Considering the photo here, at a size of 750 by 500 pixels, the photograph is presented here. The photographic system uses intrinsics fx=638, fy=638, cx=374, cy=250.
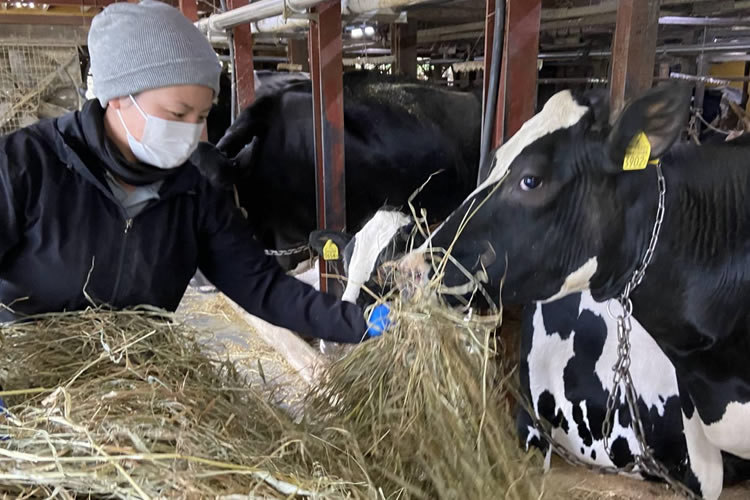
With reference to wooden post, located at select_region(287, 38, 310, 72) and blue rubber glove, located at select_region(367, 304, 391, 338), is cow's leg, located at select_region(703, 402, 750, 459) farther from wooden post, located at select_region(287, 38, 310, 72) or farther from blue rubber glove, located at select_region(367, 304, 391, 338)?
wooden post, located at select_region(287, 38, 310, 72)

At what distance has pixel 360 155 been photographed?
4.24m

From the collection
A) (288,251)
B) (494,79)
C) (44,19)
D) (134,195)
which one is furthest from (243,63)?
(44,19)

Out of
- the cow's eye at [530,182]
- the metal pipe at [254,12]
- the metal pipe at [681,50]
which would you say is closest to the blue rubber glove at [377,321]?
the cow's eye at [530,182]

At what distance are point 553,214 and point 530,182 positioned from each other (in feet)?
0.38

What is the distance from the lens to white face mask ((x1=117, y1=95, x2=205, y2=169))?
162 centimetres

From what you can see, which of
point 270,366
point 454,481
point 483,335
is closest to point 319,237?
point 270,366

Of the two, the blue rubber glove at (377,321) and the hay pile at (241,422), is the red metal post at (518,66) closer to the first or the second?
the blue rubber glove at (377,321)

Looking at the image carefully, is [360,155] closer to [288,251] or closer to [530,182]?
[288,251]

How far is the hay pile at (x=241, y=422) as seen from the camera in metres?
0.91

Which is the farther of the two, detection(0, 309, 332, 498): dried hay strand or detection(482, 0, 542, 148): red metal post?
detection(482, 0, 542, 148): red metal post

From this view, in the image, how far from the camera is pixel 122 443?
95 cm

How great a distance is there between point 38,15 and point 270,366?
7920mm

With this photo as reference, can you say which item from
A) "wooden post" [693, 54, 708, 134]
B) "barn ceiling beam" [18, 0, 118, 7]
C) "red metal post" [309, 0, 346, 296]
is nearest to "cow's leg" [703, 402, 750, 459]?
"red metal post" [309, 0, 346, 296]

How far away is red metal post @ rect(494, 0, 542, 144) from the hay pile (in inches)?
45.7
